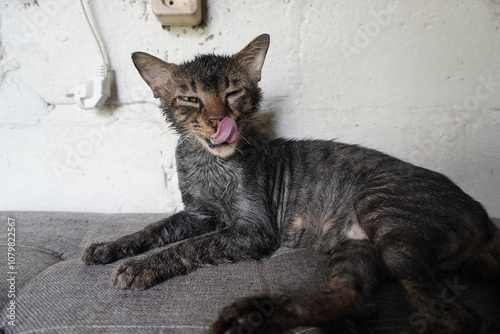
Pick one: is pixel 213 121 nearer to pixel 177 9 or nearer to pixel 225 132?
pixel 225 132

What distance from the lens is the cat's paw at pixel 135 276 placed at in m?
1.13

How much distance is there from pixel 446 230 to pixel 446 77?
1202 millimetres

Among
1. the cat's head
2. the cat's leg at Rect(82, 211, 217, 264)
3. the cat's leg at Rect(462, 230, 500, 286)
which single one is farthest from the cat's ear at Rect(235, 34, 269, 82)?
the cat's leg at Rect(462, 230, 500, 286)

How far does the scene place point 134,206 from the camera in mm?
2146

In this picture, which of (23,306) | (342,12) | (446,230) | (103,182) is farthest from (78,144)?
(446,230)

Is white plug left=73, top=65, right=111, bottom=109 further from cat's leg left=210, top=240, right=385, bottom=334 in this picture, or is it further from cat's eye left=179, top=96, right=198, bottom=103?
cat's leg left=210, top=240, right=385, bottom=334

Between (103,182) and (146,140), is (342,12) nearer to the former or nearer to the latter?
(146,140)

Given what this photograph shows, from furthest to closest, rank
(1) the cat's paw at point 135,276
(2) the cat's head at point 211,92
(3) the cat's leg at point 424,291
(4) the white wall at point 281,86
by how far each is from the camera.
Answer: (4) the white wall at point 281,86 < (2) the cat's head at point 211,92 < (1) the cat's paw at point 135,276 < (3) the cat's leg at point 424,291

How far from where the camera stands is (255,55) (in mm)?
1677

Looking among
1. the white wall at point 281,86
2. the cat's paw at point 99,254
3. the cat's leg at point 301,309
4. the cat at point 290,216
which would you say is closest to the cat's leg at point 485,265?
the cat at point 290,216

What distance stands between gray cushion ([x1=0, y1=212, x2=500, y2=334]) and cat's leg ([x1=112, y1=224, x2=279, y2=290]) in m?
0.04

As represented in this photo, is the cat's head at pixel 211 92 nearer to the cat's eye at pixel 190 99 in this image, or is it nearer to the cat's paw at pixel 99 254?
the cat's eye at pixel 190 99

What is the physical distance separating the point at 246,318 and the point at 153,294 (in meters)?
0.36

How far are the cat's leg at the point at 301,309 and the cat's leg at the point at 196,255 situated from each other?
1.22 ft
